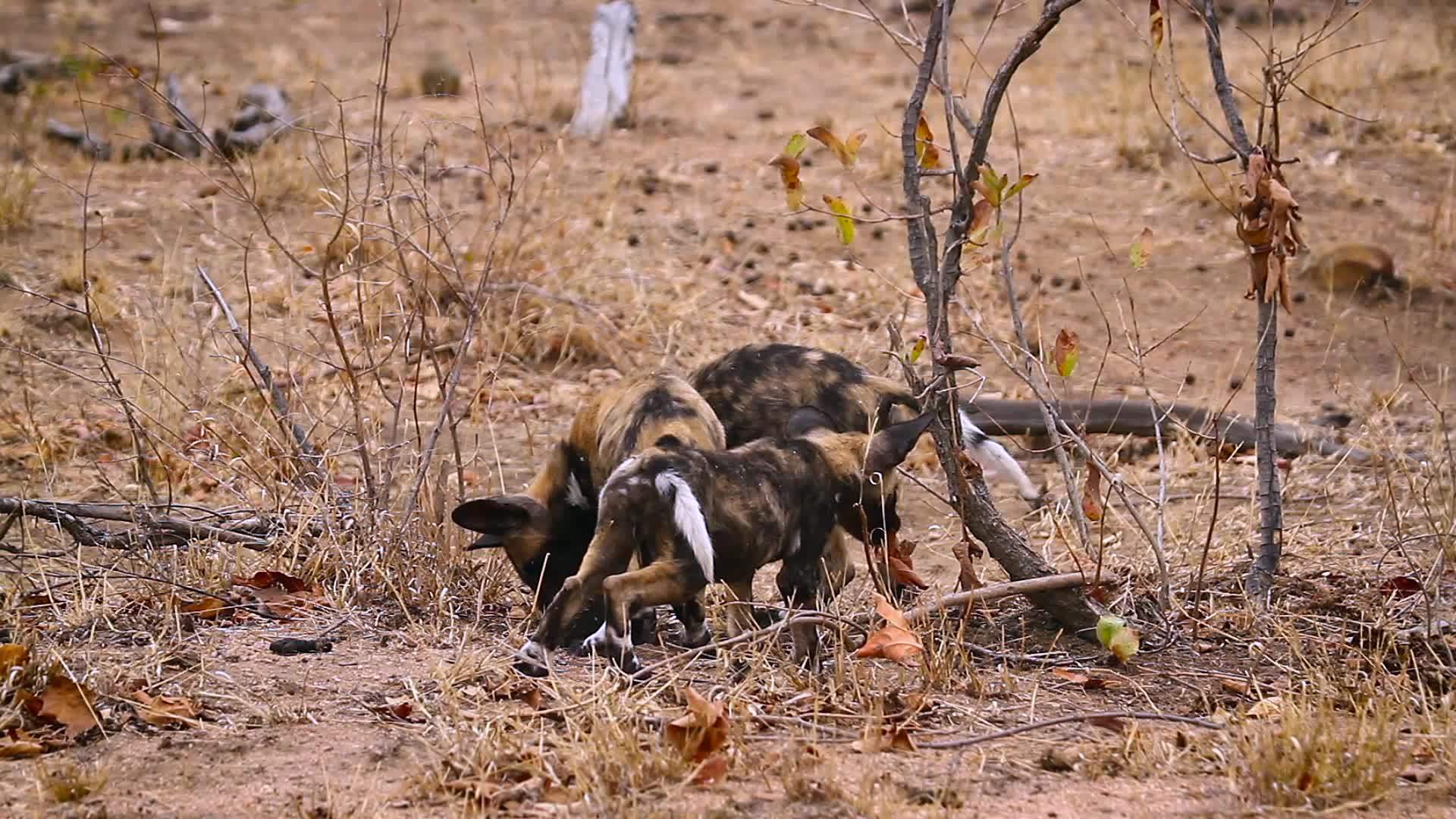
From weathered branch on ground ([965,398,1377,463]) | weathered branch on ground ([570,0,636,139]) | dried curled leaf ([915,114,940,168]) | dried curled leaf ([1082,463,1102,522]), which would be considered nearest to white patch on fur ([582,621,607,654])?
dried curled leaf ([1082,463,1102,522])

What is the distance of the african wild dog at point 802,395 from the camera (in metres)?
4.74

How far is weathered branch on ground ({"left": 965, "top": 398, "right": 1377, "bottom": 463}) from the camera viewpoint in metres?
6.20

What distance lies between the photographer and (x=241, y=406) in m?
5.50

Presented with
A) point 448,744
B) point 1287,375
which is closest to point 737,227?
point 1287,375

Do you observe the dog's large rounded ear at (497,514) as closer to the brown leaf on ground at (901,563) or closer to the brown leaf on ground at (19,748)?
the brown leaf on ground at (901,563)

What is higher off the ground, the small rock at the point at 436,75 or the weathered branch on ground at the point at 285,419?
the small rock at the point at 436,75

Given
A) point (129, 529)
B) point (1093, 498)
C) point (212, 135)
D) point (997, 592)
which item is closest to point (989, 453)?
point (1093, 498)

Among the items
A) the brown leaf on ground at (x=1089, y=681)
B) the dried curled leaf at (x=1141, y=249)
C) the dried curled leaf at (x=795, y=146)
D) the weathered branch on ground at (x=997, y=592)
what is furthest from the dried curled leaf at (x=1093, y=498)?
the dried curled leaf at (x=795, y=146)

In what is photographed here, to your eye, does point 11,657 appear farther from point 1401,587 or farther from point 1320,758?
point 1401,587

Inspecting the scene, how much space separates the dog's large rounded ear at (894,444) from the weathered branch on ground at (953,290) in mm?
60

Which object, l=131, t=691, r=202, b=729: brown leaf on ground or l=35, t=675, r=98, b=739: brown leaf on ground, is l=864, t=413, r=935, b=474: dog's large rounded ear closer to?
l=131, t=691, r=202, b=729: brown leaf on ground

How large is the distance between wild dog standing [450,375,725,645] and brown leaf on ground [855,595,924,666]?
0.79 metres

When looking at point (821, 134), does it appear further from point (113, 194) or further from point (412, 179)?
point (113, 194)

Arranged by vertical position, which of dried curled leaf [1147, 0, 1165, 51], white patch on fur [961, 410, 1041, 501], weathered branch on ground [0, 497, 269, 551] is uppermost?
dried curled leaf [1147, 0, 1165, 51]
